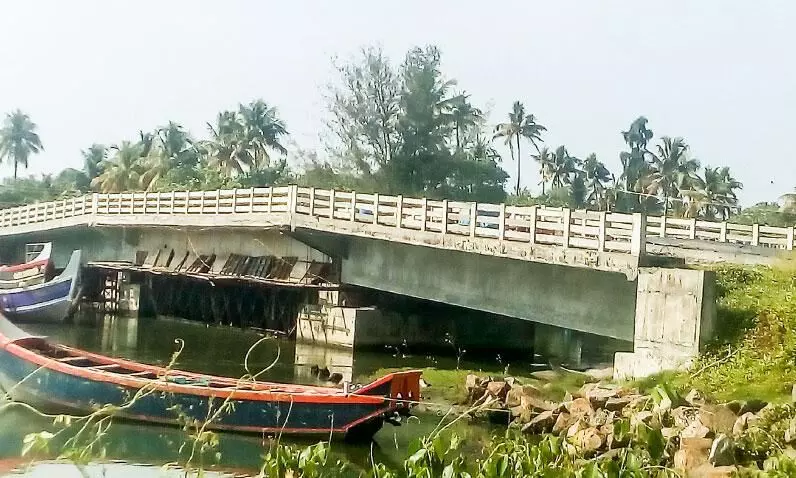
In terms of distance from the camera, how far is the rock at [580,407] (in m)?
7.99

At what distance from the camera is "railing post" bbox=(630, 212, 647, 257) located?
972 centimetres

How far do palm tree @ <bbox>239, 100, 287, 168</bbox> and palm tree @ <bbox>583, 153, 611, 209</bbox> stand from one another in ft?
29.8

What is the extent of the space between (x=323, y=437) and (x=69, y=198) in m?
6.78

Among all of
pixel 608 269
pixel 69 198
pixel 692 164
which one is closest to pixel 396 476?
pixel 608 269

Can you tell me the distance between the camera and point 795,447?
220 inches

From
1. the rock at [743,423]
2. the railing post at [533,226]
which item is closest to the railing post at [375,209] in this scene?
the railing post at [533,226]

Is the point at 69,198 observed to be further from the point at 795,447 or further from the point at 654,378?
the point at 795,447

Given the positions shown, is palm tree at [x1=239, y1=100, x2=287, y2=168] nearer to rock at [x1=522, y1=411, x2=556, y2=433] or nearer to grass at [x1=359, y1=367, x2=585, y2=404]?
grass at [x1=359, y1=367, x2=585, y2=404]

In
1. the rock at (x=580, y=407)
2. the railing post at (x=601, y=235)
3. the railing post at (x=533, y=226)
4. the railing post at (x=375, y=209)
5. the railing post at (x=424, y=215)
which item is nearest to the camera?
the rock at (x=580, y=407)

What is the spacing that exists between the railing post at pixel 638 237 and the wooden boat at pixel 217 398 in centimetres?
307

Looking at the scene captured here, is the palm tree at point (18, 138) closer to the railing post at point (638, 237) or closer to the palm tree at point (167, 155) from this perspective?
the palm tree at point (167, 155)

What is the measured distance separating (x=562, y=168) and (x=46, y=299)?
1776 centimetres

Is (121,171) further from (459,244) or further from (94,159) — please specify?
(459,244)

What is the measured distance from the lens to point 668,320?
9188mm
